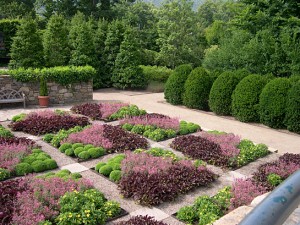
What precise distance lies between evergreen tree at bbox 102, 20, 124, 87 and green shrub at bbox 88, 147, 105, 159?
1038cm

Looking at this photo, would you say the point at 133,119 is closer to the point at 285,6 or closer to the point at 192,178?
the point at 192,178

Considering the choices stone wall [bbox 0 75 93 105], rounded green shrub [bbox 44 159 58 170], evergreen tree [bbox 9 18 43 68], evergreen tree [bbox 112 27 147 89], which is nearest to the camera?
rounded green shrub [bbox 44 159 58 170]

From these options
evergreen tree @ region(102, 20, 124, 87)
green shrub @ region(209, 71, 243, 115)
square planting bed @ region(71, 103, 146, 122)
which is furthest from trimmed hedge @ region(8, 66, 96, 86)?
green shrub @ region(209, 71, 243, 115)

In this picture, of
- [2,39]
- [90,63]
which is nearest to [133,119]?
[90,63]

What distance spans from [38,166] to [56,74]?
7.02 m

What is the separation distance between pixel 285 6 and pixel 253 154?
8882 mm

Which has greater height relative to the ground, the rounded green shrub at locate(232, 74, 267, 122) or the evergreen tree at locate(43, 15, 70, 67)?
the evergreen tree at locate(43, 15, 70, 67)

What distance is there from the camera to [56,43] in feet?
55.5

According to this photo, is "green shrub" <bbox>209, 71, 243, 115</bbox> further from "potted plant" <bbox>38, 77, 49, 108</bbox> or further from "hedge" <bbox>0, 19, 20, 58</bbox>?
"hedge" <bbox>0, 19, 20, 58</bbox>

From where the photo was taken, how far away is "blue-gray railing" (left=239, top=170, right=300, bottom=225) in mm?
1043

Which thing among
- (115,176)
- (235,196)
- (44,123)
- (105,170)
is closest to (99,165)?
(105,170)

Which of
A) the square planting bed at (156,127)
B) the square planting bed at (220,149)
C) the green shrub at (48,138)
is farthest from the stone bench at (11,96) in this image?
the square planting bed at (220,149)

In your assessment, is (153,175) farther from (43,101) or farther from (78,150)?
(43,101)

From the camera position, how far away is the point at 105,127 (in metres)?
9.06
